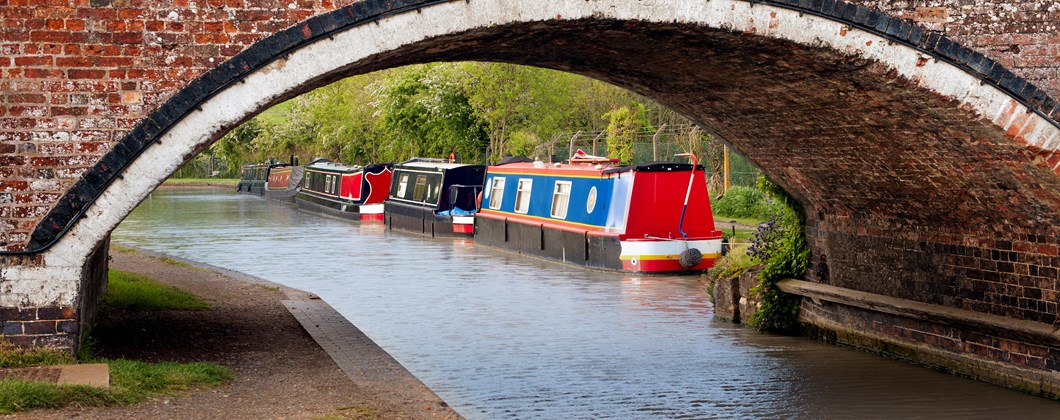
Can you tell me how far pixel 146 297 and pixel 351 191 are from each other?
19.7 m

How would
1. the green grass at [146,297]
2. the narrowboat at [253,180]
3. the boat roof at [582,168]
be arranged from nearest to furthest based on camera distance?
1. the green grass at [146,297]
2. the boat roof at [582,168]
3. the narrowboat at [253,180]

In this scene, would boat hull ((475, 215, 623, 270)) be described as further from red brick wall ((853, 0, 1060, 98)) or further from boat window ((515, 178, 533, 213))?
red brick wall ((853, 0, 1060, 98))

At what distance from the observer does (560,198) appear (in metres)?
18.8

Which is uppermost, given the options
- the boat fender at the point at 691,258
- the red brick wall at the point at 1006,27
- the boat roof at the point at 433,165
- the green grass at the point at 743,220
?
the red brick wall at the point at 1006,27

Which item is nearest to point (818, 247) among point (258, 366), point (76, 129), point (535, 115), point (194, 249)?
point (258, 366)

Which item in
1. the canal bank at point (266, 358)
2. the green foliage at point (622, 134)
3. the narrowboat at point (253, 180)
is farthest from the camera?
the narrowboat at point (253, 180)

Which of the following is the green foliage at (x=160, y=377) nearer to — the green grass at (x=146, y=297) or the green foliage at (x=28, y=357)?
the green foliage at (x=28, y=357)

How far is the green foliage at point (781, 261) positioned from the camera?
38.4 feet

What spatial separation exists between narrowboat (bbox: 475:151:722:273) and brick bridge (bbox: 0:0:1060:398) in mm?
7610

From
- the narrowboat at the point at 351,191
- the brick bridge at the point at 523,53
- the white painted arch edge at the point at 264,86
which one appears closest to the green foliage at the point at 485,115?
the narrowboat at the point at 351,191

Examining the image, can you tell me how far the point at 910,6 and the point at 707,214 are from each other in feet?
30.5

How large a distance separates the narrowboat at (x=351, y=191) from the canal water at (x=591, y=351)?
9.62m

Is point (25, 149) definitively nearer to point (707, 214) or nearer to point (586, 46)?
point (586, 46)

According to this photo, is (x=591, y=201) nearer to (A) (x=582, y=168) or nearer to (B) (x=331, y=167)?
(A) (x=582, y=168)
